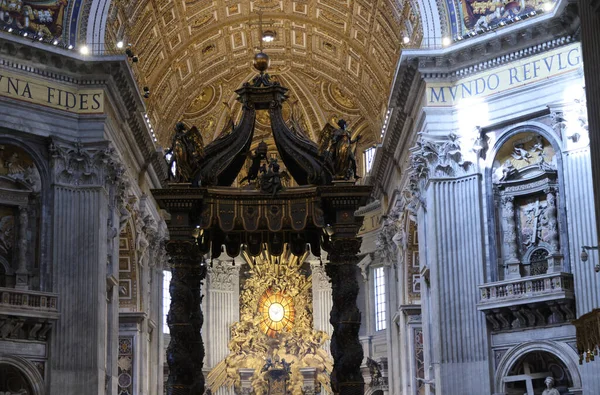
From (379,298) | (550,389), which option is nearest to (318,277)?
(379,298)

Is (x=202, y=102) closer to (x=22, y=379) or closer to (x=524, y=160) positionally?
(x=524, y=160)

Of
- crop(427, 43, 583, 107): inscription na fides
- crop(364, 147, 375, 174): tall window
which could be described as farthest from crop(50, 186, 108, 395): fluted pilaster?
crop(364, 147, 375, 174): tall window

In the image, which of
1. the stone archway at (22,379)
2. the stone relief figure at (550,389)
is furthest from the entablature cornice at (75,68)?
the stone relief figure at (550,389)

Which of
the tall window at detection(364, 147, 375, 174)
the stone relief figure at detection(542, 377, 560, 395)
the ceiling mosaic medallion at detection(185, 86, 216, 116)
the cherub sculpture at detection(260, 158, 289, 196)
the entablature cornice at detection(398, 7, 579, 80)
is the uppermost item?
the ceiling mosaic medallion at detection(185, 86, 216, 116)

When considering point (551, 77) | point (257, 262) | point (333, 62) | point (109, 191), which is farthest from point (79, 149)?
point (257, 262)

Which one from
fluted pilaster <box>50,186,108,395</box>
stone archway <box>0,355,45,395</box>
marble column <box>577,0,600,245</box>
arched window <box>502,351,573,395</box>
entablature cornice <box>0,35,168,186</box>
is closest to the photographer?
marble column <box>577,0,600,245</box>

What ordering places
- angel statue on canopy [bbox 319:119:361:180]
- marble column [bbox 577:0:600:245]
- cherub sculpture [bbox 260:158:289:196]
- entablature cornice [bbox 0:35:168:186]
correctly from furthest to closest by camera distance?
1. entablature cornice [bbox 0:35:168:186]
2. cherub sculpture [bbox 260:158:289:196]
3. angel statue on canopy [bbox 319:119:361:180]
4. marble column [bbox 577:0:600:245]

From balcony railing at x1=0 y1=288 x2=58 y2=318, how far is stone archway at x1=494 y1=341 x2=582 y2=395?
866cm

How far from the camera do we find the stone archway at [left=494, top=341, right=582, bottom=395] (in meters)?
21.0

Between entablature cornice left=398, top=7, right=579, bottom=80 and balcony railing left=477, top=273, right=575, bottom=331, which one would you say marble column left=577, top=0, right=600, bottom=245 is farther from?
balcony railing left=477, top=273, right=575, bottom=331

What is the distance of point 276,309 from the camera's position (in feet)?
125

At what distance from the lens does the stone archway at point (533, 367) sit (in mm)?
21000

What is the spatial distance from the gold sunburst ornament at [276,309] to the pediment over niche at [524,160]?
16335mm

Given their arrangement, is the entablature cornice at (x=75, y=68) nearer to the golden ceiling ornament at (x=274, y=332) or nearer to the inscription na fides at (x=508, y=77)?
the inscription na fides at (x=508, y=77)
